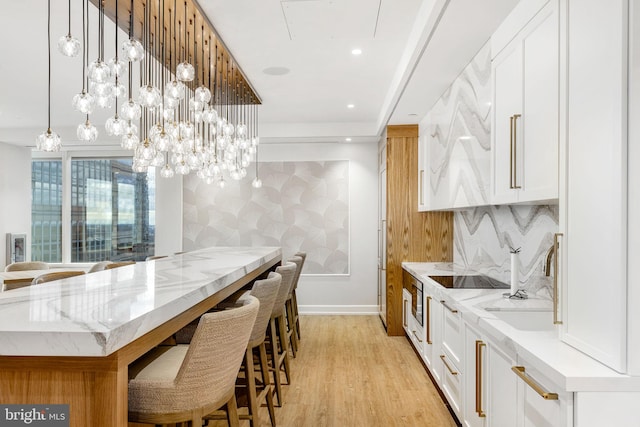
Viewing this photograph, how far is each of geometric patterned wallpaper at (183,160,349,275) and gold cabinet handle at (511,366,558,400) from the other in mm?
4461

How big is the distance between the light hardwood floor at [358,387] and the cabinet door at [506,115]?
62.3 inches

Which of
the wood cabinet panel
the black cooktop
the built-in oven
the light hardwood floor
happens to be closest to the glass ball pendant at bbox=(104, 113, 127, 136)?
the light hardwood floor

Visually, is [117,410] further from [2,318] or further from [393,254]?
[393,254]

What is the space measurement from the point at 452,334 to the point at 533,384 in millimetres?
1270

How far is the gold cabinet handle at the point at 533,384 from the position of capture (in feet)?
4.51

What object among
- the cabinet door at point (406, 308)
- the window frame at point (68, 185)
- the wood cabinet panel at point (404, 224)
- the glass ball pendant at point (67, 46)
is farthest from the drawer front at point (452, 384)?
the window frame at point (68, 185)

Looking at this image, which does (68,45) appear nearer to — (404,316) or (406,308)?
(406,308)

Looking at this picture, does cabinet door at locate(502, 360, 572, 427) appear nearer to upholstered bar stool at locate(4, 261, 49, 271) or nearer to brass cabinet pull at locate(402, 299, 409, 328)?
brass cabinet pull at locate(402, 299, 409, 328)

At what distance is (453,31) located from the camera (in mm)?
A: 2479

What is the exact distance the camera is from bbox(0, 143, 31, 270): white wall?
6.05 m

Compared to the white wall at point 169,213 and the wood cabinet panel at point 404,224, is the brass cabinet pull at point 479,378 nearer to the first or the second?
the wood cabinet panel at point 404,224

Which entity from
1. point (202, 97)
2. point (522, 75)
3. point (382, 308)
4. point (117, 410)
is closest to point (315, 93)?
point (202, 97)

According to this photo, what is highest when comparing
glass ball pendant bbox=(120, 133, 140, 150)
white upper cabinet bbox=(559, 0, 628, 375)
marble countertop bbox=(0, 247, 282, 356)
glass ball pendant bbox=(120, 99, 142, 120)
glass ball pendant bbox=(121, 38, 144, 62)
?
glass ball pendant bbox=(121, 38, 144, 62)

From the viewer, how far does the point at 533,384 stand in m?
1.48
